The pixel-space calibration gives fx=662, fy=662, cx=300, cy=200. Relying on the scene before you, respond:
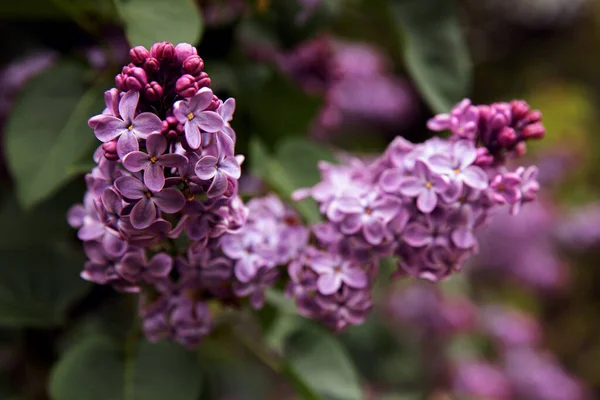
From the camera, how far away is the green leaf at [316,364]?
567mm

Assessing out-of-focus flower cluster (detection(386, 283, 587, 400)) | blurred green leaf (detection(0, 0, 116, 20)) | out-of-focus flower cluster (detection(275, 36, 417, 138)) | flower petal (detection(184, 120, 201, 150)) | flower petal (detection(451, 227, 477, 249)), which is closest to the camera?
flower petal (detection(184, 120, 201, 150))

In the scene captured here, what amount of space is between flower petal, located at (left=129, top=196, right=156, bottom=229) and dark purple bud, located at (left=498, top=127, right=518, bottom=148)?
259 millimetres

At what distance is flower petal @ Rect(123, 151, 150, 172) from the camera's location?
369 millimetres

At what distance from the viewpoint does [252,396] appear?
4.08 ft

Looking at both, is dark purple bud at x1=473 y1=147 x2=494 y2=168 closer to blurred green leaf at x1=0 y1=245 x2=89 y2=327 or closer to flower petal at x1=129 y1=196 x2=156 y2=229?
flower petal at x1=129 y1=196 x2=156 y2=229

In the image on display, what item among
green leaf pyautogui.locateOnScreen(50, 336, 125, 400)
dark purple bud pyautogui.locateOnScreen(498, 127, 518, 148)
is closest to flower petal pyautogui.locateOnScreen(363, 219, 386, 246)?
dark purple bud pyautogui.locateOnScreen(498, 127, 518, 148)

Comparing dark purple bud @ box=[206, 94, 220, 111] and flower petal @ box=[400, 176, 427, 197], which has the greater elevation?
dark purple bud @ box=[206, 94, 220, 111]

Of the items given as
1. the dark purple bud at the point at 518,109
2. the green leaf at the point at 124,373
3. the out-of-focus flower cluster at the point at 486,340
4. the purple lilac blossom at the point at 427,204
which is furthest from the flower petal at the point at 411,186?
the out-of-focus flower cluster at the point at 486,340

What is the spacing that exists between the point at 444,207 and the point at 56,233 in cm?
40

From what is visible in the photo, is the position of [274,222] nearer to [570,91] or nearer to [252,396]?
[252,396]

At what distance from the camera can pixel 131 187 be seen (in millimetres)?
382

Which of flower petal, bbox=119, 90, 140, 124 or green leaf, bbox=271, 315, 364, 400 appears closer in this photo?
Result: flower petal, bbox=119, 90, 140, 124

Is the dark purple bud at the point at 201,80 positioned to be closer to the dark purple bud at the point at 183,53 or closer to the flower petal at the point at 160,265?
the dark purple bud at the point at 183,53

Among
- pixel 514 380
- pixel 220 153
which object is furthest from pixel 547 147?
pixel 220 153
